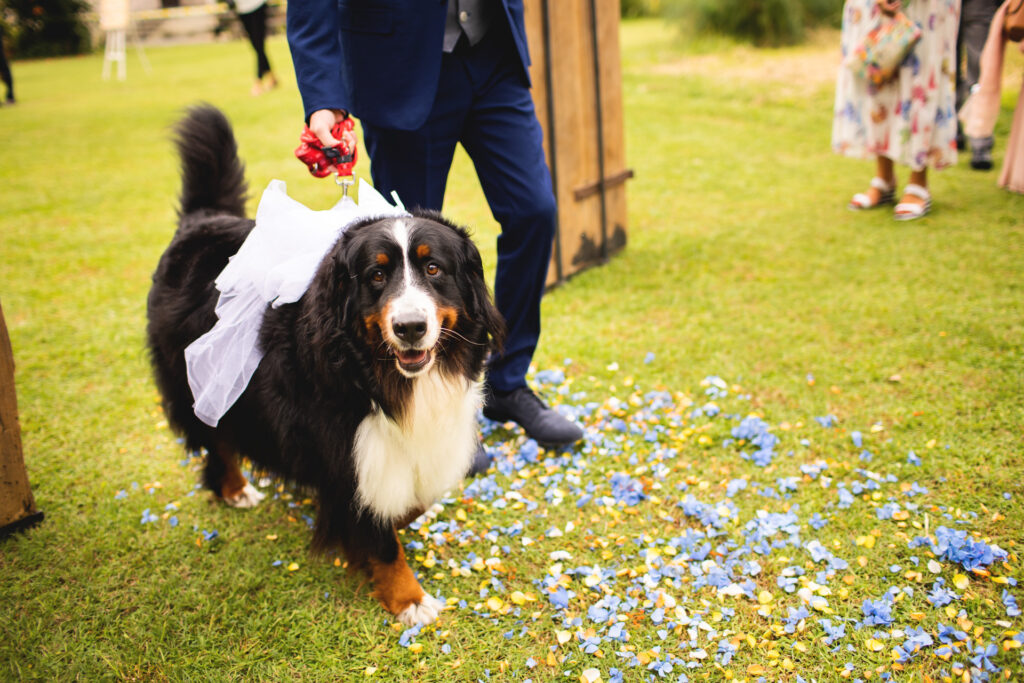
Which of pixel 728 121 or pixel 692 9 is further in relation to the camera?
pixel 692 9

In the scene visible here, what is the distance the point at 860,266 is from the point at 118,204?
642 cm

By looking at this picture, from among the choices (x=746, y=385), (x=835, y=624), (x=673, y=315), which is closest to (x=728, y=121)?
(x=673, y=315)

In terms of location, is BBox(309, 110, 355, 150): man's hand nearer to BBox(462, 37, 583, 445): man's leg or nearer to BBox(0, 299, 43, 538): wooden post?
BBox(462, 37, 583, 445): man's leg

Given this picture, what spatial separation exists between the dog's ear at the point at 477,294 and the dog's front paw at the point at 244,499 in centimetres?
131

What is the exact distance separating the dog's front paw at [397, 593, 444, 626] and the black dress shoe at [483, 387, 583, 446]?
35.5 inches

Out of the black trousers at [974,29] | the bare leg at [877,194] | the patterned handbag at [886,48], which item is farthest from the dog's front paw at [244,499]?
the black trousers at [974,29]

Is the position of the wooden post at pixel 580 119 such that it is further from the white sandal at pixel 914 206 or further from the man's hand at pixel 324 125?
the white sandal at pixel 914 206

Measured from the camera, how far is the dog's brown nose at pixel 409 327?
5.79 feet

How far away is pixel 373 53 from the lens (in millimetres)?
2285

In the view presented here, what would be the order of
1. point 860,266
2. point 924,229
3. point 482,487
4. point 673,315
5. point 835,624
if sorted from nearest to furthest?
point 835,624, point 482,487, point 673,315, point 860,266, point 924,229

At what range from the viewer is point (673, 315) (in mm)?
4004

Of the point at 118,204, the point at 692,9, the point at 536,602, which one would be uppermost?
the point at 692,9

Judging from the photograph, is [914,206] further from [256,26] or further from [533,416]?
[256,26]

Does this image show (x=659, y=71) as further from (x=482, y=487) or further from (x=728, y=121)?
(x=482, y=487)
